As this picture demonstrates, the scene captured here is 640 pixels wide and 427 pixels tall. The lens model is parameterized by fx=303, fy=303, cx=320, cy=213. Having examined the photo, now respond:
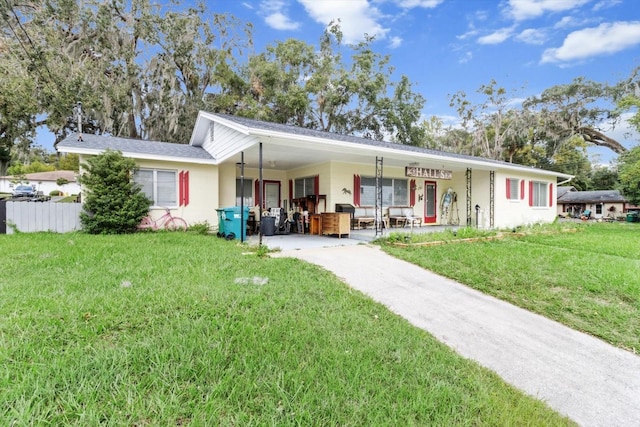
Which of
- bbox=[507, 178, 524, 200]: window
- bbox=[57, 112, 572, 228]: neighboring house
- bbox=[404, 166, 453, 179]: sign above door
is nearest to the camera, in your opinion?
bbox=[57, 112, 572, 228]: neighboring house

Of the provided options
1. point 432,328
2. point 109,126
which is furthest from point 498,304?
point 109,126

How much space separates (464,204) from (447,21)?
8.13 meters

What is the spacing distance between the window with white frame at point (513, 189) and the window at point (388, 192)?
15.1 ft

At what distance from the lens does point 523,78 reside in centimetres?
2420

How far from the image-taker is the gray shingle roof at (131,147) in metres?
8.30

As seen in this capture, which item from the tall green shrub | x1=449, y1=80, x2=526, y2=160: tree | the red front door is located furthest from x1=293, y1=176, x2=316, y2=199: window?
x1=449, y1=80, x2=526, y2=160: tree

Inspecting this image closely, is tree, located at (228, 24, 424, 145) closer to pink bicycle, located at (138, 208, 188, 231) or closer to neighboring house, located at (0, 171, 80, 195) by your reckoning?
pink bicycle, located at (138, 208, 188, 231)

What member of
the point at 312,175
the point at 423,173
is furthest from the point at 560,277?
the point at 312,175

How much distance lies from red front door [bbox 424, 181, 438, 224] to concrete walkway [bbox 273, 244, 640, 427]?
27.6ft

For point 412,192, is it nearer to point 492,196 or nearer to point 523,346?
point 492,196

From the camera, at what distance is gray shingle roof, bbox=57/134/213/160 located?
8.30 meters

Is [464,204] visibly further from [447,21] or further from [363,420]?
[363,420]

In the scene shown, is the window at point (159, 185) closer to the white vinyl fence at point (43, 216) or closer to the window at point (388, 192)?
the white vinyl fence at point (43, 216)

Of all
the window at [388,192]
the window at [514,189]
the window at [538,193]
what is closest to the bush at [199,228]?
the window at [388,192]
